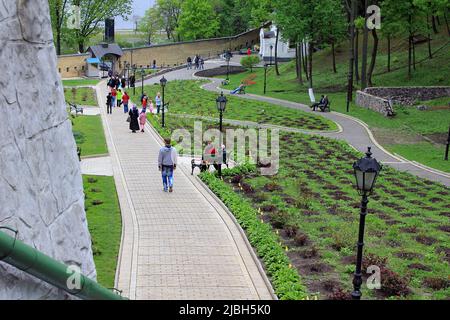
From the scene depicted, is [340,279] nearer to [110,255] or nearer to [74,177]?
[110,255]

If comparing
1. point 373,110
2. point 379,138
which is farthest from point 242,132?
point 373,110

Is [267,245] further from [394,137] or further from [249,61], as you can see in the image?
[249,61]

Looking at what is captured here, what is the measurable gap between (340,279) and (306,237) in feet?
8.85

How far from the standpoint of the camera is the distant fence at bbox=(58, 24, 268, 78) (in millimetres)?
63281

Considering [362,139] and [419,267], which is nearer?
[419,267]

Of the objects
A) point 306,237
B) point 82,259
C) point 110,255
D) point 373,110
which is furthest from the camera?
point 373,110

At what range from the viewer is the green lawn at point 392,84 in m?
31.7

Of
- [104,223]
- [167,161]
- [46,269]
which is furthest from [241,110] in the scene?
[46,269]

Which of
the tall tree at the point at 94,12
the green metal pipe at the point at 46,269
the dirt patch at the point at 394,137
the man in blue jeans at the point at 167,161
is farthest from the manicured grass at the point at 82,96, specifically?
the green metal pipe at the point at 46,269

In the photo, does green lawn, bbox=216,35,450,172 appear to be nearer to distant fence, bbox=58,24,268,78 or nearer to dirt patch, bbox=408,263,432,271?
distant fence, bbox=58,24,268,78

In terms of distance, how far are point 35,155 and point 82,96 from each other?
41130mm

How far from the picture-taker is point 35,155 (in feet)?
21.4

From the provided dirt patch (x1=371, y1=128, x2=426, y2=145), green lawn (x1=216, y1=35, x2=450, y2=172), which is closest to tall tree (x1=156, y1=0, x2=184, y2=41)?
green lawn (x1=216, y1=35, x2=450, y2=172)
